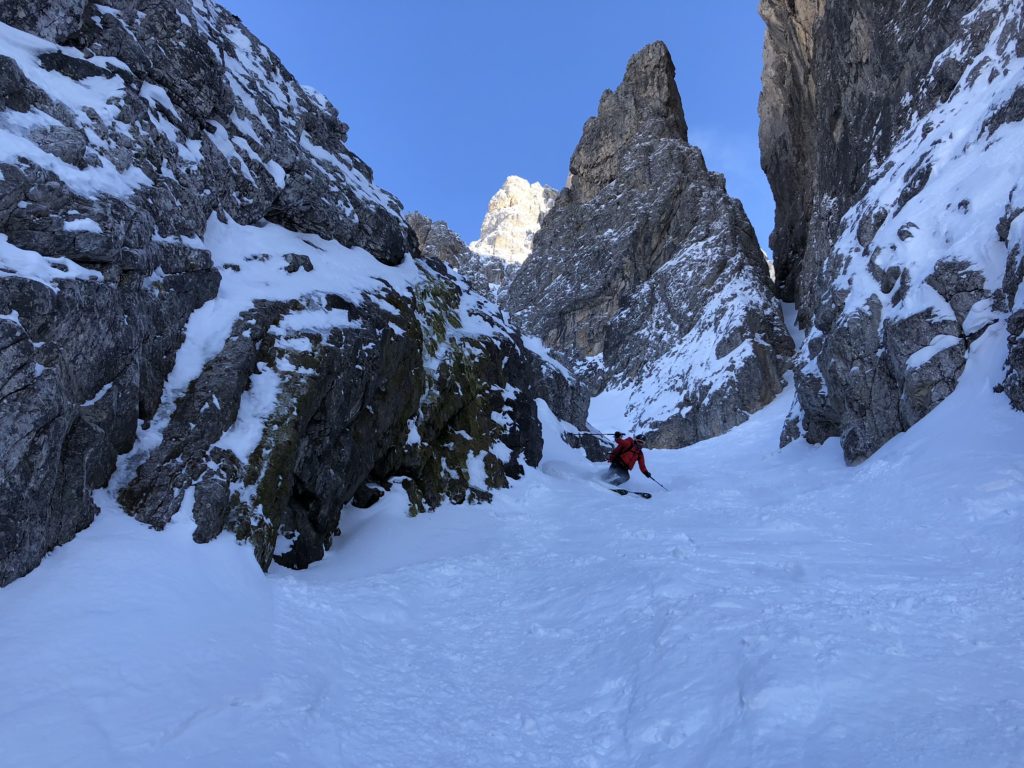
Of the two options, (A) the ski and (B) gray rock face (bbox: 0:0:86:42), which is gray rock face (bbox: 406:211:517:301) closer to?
(A) the ski

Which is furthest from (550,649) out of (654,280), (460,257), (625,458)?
(460,257)

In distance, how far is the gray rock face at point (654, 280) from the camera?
46.5m

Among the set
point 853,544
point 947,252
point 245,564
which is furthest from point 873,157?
point 245,564

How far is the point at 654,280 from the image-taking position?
62719 mm

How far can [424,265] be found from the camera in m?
18.2

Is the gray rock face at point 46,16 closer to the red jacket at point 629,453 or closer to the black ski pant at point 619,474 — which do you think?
the red jacket at point 629,453

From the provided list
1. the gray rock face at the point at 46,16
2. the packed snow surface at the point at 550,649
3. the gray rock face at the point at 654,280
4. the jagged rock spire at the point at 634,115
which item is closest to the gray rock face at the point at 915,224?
the packed snow surface at the point at 550,649

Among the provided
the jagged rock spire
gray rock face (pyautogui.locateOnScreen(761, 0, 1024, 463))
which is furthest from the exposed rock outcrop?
gray rock face (pyautogui.locateOnScreen(761, 0, 1024, 463))

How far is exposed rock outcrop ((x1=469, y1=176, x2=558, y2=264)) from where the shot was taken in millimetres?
172000

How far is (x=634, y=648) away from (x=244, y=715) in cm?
337

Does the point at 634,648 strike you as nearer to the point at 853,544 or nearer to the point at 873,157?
the point at 853,544

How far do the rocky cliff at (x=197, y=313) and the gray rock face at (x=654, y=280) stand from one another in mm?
33421

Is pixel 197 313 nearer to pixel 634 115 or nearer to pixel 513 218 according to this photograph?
pixel 634 115

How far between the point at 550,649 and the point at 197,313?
740cm
